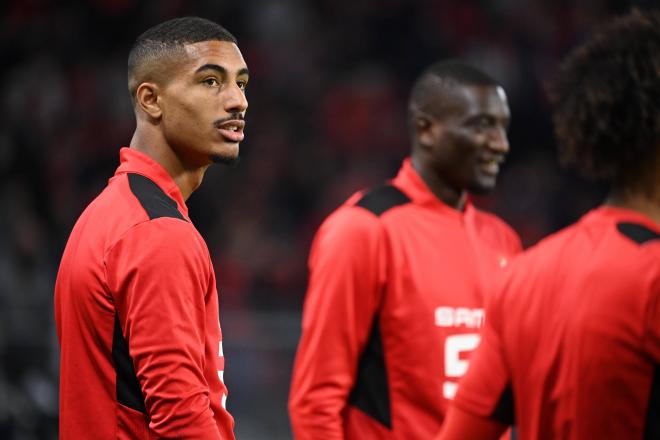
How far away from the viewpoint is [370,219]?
10.8 ft

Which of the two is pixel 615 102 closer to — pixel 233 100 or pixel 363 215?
pixel 233 100

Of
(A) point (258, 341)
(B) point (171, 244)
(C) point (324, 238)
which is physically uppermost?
(B) point (171, 244)

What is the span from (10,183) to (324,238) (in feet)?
17.0

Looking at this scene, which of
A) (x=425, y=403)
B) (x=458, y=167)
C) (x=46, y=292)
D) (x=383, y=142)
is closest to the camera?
(x=425, y=403)

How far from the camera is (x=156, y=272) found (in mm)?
2100

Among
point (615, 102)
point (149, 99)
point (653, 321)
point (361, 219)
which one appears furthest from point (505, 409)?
point (361, 219)

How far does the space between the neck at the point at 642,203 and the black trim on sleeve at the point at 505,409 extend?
0.41 m

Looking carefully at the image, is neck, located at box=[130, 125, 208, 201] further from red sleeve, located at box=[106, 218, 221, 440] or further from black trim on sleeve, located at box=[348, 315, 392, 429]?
black trim on sleeve, located at box=[348, 315, 392, 429]

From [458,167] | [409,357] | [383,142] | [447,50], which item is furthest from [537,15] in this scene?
[409,357]

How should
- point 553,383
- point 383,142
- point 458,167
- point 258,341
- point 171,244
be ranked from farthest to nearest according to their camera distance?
point 383,142 → point 258,341 → point 458,167 → point 171,244 → point 553,383

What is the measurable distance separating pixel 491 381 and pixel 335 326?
1.23 meters

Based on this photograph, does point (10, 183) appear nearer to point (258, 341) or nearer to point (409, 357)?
point (258, 341)

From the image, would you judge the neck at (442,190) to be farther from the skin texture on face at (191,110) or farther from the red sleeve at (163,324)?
the red sleeve at (163,324)

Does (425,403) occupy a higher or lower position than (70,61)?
lower
